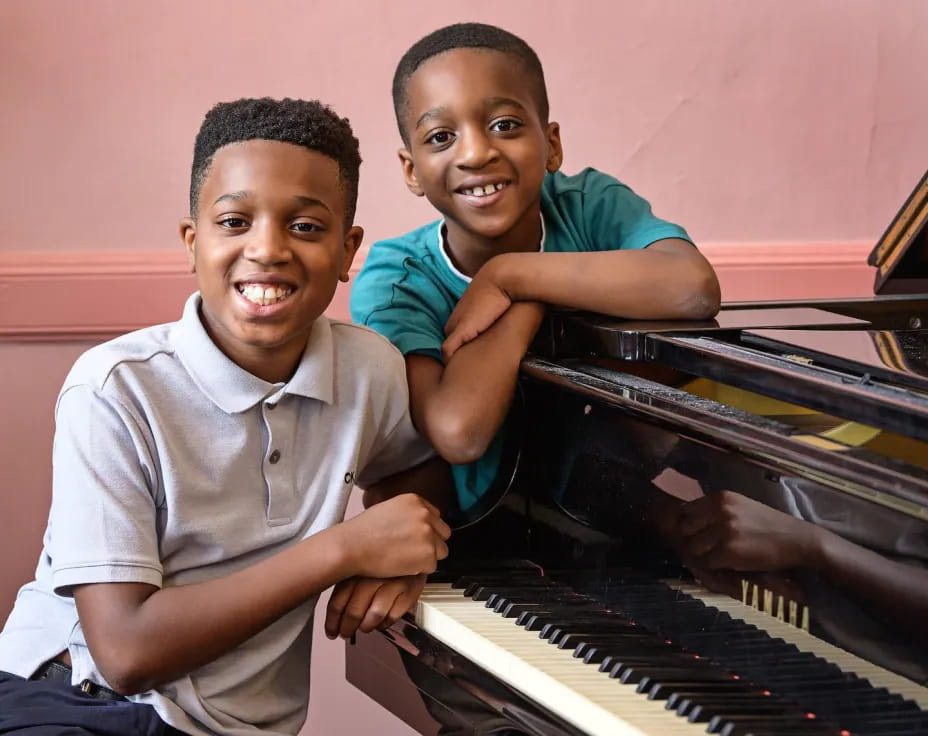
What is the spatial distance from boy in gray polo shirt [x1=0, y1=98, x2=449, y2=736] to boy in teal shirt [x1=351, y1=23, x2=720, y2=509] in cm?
10

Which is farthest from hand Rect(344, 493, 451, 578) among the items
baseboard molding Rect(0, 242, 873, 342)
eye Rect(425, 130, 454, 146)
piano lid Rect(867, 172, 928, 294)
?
baseboard molding Rect(0, 242, 873, 342)

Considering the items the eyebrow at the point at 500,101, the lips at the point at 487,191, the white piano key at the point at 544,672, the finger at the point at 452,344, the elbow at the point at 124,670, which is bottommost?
the elbow at the point at 124,670

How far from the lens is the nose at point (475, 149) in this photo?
60.9 inches

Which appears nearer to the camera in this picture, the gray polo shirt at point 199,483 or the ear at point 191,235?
the gray polo shirt at point 199,483

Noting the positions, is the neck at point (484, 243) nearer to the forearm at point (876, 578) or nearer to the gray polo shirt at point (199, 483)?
the gray polo shirt at point (199, 483)

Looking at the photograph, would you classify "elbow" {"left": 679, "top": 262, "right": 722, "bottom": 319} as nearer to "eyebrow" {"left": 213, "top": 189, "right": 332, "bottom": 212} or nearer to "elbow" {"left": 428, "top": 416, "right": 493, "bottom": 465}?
"elbow" {"left": 428, "top": 416, "right": 493, "bottom": 465}

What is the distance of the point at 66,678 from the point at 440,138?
2.68 ft

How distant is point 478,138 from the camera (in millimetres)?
1559

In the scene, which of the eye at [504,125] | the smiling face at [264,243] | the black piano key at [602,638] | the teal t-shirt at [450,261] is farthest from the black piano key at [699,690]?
the eye at [504,125]

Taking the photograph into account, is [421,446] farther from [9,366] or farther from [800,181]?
[800,181]

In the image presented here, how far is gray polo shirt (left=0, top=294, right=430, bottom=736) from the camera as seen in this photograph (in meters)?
1.25

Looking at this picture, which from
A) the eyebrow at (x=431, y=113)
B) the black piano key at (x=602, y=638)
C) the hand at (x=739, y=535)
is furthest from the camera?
the eyebrow at (x=431, y=113)

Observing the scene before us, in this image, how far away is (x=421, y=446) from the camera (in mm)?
1524

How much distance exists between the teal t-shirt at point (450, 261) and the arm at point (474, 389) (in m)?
0.07
